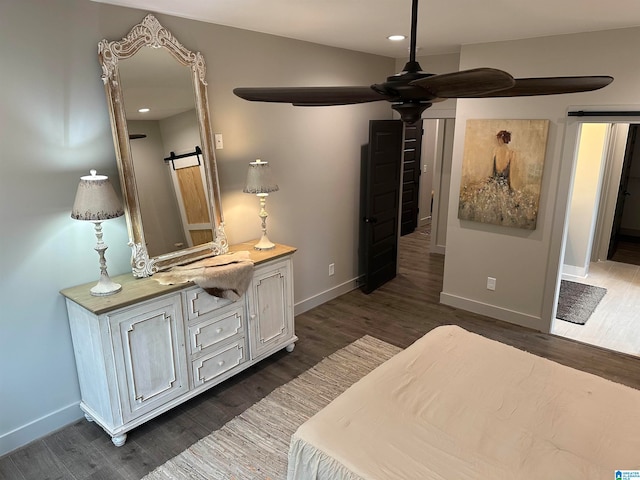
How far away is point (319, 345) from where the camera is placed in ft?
12.5

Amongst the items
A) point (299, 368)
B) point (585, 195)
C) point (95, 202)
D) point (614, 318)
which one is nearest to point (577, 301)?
point (614, 318)

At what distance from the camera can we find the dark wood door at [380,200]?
15.5 feet

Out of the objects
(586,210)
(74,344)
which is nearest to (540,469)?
(74,344)

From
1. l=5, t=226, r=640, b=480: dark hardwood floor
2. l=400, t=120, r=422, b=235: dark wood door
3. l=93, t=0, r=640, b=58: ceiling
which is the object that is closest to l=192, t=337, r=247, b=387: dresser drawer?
l=5, t=226, r=640, b=480: dark hardwood floor

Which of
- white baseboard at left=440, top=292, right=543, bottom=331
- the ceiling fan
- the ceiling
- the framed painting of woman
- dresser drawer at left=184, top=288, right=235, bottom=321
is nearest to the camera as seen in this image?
the ceiling fan

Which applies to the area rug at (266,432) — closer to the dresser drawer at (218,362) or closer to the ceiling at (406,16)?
the dresser drawer at (218,362)

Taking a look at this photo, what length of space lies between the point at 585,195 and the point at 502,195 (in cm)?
193

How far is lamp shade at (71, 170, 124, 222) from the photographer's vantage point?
2428 millimetres

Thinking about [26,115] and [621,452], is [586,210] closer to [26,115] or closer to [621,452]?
[621,452]

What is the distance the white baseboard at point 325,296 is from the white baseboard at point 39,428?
2113 millimetres

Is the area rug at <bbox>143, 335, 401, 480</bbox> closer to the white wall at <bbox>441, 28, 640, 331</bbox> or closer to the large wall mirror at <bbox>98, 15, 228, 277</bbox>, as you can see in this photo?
the large wall mirror at <bbox>98, 15, 228, 277</bbox>

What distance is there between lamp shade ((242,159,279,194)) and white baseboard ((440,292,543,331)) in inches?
94.3

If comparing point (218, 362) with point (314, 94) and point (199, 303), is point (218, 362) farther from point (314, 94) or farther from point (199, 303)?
point (314, 94)

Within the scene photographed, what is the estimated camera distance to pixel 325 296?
15.4ft
